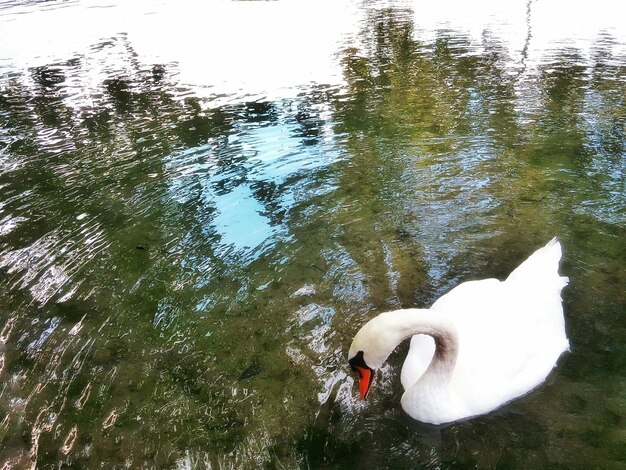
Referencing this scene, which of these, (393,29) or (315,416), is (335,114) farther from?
(393,29)

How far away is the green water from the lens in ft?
11.2

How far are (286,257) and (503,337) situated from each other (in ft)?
7.79

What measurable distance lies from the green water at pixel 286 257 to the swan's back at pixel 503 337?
17cm

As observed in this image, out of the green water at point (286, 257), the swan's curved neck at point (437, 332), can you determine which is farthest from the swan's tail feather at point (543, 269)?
the swan's curved neck at point (437, 332)

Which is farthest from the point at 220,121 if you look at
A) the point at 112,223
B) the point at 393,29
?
the point at 393,29

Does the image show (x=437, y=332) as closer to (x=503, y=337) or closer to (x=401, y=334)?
(x=401, y=334)

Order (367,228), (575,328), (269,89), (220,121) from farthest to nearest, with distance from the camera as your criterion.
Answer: (269,89) → (220,121) → (367,228) → (575,328)

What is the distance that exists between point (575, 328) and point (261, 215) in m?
3.49

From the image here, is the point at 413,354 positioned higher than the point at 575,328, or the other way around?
the point at 413,354

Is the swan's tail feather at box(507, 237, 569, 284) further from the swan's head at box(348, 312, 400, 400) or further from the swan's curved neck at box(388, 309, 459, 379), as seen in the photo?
the swan's head at box(348, 312, 400, 400)

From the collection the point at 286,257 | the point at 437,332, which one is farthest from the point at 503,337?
the point at 286,257

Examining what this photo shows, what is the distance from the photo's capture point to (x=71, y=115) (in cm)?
1007

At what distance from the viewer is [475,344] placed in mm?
3619

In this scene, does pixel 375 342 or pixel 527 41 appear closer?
pixel 375 342
